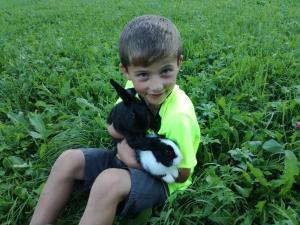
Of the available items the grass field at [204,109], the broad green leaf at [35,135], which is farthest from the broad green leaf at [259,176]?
the broad green leaf at [35,135]

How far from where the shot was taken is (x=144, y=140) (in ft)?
6.87

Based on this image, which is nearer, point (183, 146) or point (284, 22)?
point (183, 146)

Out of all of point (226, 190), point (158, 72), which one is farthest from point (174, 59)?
point (226, 190)

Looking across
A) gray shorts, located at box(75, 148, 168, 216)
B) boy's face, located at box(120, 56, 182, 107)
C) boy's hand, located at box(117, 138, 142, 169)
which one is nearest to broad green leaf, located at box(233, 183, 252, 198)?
gray shorts, located at box(75, 148, 168, 216)

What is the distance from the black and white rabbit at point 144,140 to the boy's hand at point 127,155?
0.04m

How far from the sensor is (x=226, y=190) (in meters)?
2.16

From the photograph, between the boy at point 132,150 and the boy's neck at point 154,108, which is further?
the boy's neck at point 154,108

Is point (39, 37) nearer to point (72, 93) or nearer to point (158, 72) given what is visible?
point (72, 93)

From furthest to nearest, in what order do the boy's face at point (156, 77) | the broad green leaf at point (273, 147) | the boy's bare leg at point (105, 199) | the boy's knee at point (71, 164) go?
1. the broad green leaf at point (273, 147)
2. the boy's knee at point (71, 164)
3. the boy's face at point (156, 77)
4. the boy's bare leg at point (105, 199)

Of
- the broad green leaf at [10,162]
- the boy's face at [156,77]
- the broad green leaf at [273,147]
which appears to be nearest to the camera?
the boy's face at [156,77]

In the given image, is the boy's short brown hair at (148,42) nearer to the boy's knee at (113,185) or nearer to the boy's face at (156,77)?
the boy's face at (156,77)

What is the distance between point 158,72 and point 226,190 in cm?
71

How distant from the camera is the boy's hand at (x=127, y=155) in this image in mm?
2187

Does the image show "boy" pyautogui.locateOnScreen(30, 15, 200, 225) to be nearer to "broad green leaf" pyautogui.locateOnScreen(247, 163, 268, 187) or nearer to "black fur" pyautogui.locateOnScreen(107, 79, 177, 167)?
"black fur" pyautogui.locateOnScreen(107, 79, 177, 167)
